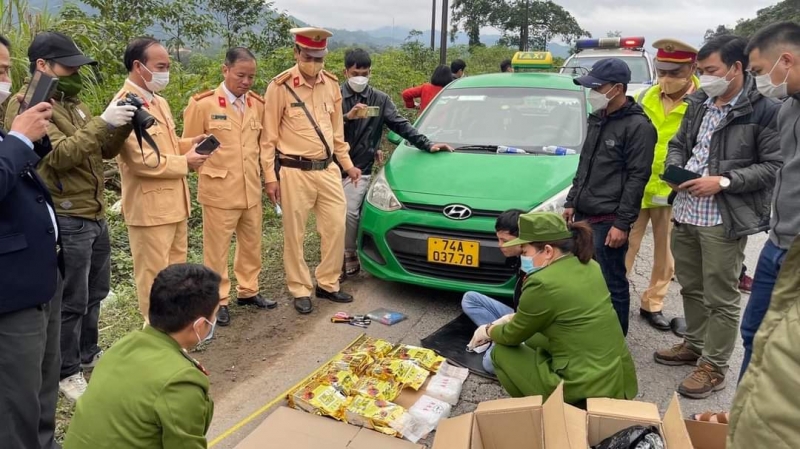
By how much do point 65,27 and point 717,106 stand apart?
6196mm

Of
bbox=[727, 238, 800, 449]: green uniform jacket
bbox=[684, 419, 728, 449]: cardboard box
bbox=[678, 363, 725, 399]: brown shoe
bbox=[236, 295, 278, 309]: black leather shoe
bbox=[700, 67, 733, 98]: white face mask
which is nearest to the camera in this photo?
bbox=[727, 238, 800, 449]: green uniform jacket

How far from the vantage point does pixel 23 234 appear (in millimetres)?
2090

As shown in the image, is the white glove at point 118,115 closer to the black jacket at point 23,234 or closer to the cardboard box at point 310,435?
the black jacket at point 23,234

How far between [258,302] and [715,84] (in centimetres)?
332

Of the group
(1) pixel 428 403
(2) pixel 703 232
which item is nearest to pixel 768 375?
(1) pixel 428 403

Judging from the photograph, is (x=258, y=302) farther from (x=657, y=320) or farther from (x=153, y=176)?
(x=657, y=320)

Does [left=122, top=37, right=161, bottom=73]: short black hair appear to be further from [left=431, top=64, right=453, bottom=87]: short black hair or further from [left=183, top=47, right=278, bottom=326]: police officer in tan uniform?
[left=431, top=64, right=453, bottom=87]: short black hair

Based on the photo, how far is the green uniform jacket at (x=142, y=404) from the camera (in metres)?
1.74

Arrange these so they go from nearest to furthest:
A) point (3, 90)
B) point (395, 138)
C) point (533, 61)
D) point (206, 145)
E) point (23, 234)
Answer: point (23, 234) → point (3, 90) → point (206, 145) → point (395, 138) → point (533, 61)

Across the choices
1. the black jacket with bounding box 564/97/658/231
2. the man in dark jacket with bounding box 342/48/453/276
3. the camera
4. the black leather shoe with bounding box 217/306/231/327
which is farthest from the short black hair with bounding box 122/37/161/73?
the black jacket with bounding box 564/97/658/231

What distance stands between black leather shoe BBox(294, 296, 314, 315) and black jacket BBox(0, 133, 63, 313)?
213 centimetres

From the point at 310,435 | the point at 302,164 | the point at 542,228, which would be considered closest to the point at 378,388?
the point at 310,435

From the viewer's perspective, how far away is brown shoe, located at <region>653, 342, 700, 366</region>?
140 inches

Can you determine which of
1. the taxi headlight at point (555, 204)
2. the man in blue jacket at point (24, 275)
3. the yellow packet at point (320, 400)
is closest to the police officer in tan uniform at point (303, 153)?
the yellow packet at point (320, 400)
